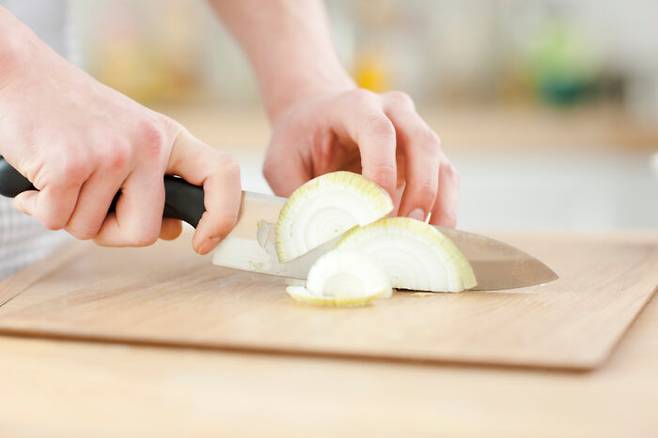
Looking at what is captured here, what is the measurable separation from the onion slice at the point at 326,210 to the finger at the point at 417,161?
79 mm

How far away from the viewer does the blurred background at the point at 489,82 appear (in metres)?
2.54

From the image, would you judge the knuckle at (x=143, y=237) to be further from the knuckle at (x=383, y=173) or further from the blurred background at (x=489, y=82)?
the blurred background at (x=489, y=82)

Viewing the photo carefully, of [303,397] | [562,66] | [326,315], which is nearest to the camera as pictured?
[303,397]

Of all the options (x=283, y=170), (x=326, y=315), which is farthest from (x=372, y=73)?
(x=326, y=315)

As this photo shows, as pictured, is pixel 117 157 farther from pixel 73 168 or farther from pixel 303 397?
pixel 303 397

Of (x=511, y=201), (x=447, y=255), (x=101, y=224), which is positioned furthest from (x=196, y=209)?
(x=511, y=201)

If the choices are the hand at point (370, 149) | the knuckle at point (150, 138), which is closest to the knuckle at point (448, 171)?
the hand at point (370, 149)

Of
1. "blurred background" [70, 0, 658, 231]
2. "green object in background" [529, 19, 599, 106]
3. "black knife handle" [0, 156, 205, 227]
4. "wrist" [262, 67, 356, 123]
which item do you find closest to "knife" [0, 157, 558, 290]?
"black knife handle" [0, 156, 205, 227]

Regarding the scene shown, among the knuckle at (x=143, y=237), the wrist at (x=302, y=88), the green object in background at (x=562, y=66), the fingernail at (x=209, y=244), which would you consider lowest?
the knuckle at (x=143, y=237)

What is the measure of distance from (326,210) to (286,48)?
38 cm

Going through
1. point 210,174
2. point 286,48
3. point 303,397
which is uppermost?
point 286,48

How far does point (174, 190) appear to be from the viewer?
3.06 feet

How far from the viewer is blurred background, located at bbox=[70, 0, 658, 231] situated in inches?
100

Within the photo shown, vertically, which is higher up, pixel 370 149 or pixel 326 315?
pixel 370 149
